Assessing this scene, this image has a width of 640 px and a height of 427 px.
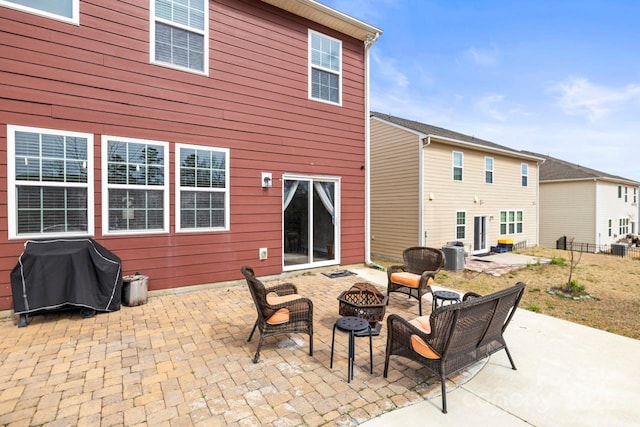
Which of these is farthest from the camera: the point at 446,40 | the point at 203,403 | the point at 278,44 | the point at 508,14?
the point at 446,40

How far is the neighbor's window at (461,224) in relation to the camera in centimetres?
1294

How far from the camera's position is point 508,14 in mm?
9211

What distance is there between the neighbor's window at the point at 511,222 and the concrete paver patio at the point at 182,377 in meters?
13.8

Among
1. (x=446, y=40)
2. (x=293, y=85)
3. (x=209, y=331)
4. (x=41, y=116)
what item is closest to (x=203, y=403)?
(x=209, y=331)

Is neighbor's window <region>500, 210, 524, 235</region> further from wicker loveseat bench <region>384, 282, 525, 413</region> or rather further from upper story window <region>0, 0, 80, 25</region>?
upper story window <region>0, 0, 80, 25</region>

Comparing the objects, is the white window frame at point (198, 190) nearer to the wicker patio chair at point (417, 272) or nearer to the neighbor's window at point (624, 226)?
the wicker patio chair at point (417, 272)

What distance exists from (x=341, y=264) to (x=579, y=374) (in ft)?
17.5

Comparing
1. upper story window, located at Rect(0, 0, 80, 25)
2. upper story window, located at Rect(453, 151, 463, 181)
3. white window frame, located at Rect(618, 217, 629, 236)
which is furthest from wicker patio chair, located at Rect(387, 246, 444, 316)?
white window frame, located at Rect(618, 217, 629, 236)

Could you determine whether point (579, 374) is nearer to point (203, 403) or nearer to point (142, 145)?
point (203, 403)

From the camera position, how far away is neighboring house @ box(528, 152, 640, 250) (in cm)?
1930

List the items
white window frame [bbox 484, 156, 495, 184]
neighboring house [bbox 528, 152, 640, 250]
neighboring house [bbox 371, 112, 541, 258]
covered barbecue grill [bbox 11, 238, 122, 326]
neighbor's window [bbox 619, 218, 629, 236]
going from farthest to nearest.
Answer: neighbor's window [bbox 619, 218, 629, 236] → neighboring house [bbox 528, 152, 640, 250] → white window frame [bbox 484, 156, 495, 184] → neighboring house [bbox 371, 112, 541, 258] → covered barbecue grill [bbox 11, 238, 122, 326]

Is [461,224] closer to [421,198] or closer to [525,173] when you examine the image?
[421,198]

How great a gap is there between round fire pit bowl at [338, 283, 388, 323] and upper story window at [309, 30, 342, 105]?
17.0 ft

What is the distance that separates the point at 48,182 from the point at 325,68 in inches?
245
